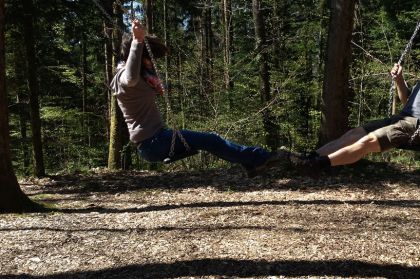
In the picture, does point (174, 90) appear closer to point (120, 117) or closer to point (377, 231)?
point (120, 117)

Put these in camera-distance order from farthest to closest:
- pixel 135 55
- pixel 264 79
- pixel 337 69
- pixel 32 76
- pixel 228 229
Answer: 1. pixel 264 79
2. pixel 32 76
3. pixel 337 69
4. pixel 228 229
5. pixel 135 55

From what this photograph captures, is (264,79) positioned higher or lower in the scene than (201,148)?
higher

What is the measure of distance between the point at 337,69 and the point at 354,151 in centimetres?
458

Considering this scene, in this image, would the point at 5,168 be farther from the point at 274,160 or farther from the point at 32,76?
the point at 274,160

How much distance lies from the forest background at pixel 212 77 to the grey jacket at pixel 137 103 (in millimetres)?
5343

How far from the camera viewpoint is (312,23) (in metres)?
16.3

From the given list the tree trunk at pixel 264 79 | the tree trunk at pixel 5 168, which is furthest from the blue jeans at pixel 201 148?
the tree trunk at pixel 264 79

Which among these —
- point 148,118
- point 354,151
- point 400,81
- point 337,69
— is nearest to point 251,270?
point 354,151

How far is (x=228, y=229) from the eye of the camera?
5.91 m

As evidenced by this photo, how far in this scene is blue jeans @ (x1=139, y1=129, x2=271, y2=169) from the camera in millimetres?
4172

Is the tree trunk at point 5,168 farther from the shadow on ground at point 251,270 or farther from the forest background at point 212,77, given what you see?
the forest background at point 212,77

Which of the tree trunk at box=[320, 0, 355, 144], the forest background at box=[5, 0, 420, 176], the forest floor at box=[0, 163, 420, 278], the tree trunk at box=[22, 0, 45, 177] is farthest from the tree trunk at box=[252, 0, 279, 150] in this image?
the tree trunk at box=[22, 0, 45, 177]

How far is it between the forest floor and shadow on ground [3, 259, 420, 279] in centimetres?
1

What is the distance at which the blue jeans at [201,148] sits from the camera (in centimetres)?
417
